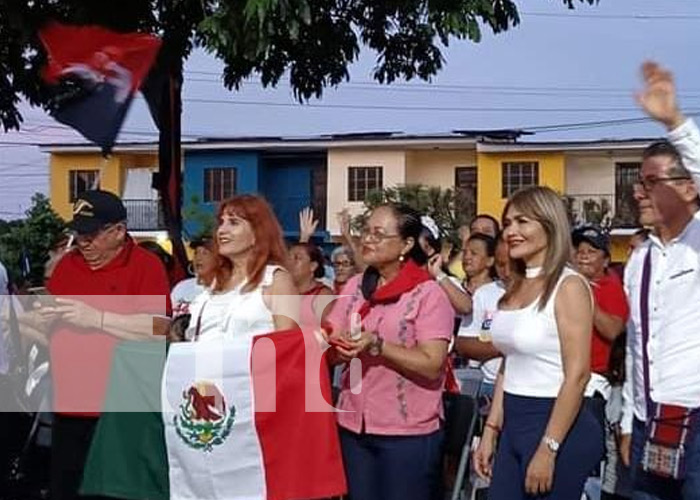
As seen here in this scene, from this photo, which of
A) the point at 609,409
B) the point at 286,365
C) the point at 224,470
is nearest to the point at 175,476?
the point at 224,470

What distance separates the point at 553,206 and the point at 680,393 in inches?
35.3

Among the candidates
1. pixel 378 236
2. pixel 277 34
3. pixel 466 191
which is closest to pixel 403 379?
pixel 378 236

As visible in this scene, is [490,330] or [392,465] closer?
[490,330]

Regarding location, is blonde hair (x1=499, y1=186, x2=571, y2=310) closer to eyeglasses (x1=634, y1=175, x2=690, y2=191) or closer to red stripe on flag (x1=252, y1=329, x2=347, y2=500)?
eyeglasses (x1=634, y1=175, x2=690, y2=191)

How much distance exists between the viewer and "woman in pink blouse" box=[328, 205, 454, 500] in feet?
18.7

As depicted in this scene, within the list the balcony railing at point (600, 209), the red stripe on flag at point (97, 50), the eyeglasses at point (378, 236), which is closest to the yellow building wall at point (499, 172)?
the balcony railing at point (600, 209)

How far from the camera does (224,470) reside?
18.8 ft

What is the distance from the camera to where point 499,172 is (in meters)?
50.1

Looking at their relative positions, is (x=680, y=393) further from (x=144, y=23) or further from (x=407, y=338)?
(x=144, y=23)

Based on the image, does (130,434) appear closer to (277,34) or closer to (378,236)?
(378,236)

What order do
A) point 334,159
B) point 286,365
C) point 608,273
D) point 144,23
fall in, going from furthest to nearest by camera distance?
point 334,159 < point 144,23 < point 608,273 < point 286,365

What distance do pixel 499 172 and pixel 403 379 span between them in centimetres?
4484

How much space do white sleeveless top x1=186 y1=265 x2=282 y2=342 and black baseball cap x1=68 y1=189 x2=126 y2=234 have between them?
73 centimetres

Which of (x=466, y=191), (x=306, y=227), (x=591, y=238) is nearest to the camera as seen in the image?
(x=591, y=238)
